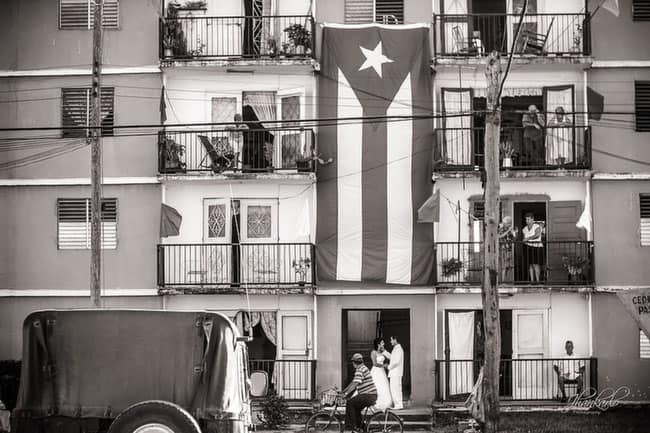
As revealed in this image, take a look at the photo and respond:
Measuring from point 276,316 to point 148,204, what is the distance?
193 inches

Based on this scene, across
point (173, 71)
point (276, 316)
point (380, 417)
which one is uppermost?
point (173, 71)

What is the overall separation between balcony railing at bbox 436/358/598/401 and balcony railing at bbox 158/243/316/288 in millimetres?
4702

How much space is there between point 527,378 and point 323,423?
7.51m

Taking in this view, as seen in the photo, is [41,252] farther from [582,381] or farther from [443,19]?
[582,381]

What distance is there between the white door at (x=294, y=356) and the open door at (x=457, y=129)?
6073mm

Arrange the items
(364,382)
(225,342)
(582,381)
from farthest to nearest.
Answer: (582,381) < (364,382) < (225,342)

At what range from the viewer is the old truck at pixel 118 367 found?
15.0 meters

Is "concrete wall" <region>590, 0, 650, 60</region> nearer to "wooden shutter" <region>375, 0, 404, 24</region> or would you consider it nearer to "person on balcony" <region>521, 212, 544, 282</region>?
"person on balcony" <region>521, 212, 544, 282</region>

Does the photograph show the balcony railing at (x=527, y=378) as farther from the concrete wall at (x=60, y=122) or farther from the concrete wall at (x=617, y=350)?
the concrete wall at (x=60, y=122)

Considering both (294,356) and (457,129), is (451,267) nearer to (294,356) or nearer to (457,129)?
(457,129)

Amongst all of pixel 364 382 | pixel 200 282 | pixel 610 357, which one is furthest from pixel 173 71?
pixel 610 357

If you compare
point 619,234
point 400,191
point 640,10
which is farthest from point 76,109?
point 640,10

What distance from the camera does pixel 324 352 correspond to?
31750 mm

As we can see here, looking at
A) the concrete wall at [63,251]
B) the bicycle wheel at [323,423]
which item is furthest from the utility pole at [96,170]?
the bicycle wheel at [323,423]
